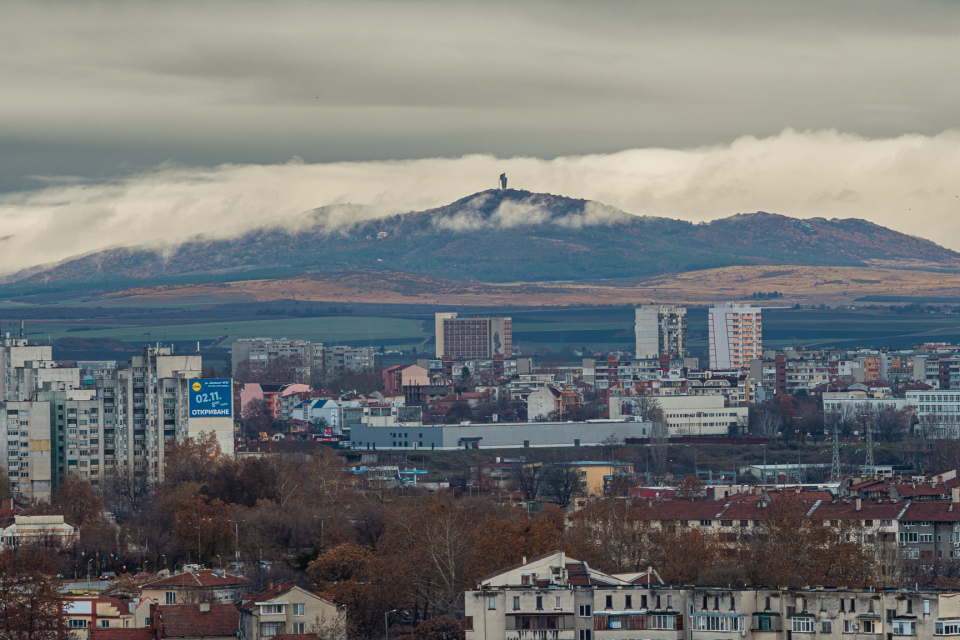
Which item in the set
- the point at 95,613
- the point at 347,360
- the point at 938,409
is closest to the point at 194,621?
the point at 95,613

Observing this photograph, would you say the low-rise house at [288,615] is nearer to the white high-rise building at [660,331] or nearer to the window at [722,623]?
the window at [722,623]

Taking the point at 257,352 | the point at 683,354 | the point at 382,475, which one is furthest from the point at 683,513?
the point at 683,354

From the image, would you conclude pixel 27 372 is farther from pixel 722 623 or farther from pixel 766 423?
pixel 722 623

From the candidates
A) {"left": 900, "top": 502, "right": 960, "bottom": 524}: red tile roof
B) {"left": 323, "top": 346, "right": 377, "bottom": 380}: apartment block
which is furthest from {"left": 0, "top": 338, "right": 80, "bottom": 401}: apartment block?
{"left": 323, "top": 346, "right": 377, "bottom": 380}: apartment block

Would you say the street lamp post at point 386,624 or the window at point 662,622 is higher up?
the window at point 662,622

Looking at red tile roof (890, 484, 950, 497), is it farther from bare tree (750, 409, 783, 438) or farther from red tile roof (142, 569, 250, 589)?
bare tree (750, 409, 783, 438)

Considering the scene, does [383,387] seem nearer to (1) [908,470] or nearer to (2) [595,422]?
(2) [595,422]

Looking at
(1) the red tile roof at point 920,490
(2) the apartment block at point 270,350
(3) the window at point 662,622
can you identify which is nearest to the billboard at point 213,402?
(1) the red tile roof at point 920,490
